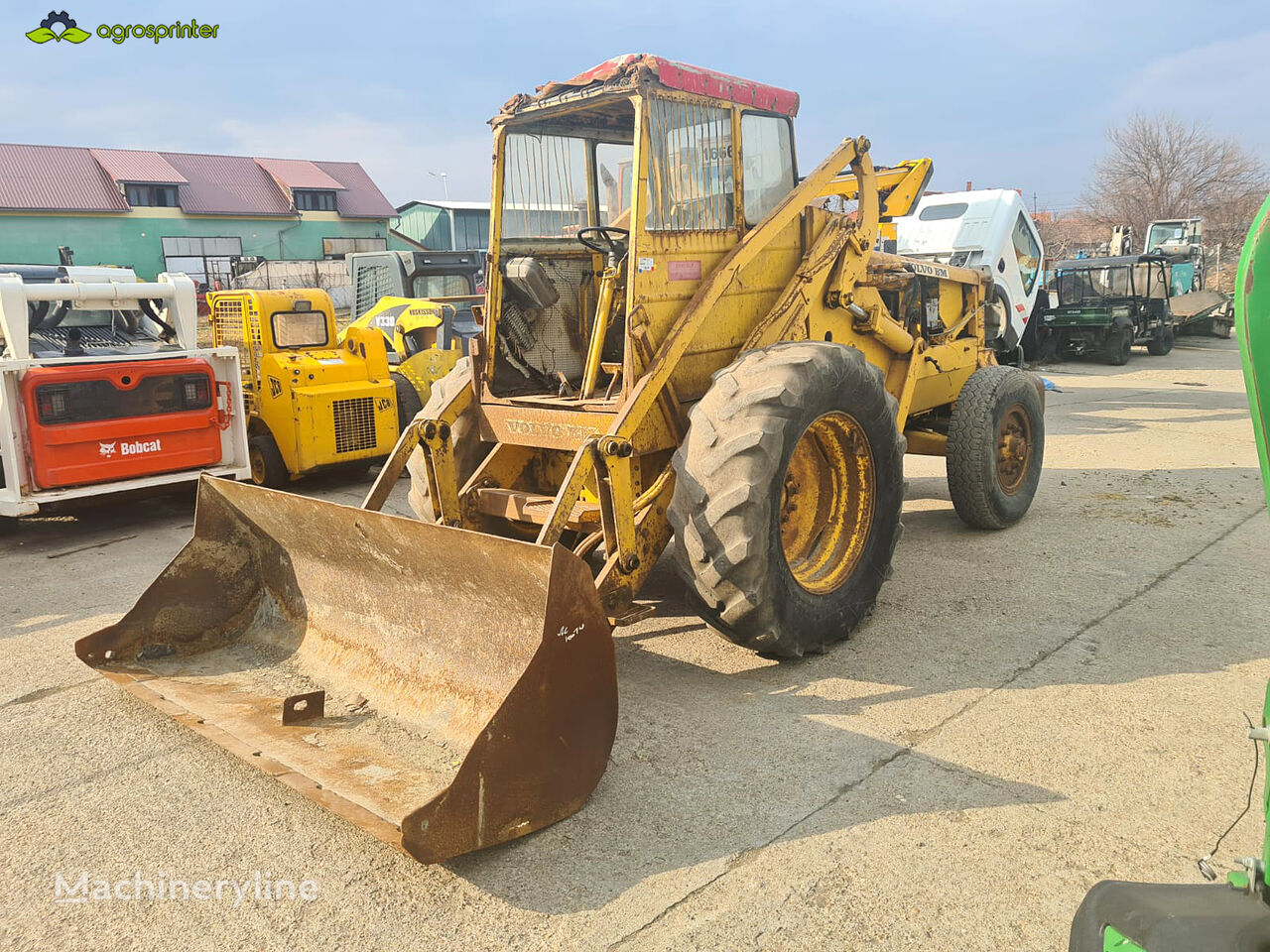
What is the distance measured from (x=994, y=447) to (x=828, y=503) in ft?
6.72

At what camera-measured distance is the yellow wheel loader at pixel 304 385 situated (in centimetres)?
841

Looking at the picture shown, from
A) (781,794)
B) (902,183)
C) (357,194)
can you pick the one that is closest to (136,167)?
(357,194)

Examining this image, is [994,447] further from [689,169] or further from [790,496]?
[689,169]

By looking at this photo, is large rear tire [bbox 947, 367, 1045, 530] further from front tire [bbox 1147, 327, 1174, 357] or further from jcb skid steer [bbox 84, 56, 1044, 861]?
front tire [bbox 1147, 327, 1174, 357]

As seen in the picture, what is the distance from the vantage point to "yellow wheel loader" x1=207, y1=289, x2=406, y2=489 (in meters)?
8.41

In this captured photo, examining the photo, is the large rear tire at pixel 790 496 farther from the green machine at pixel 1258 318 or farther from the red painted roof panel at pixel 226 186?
the red painted roof panel at pixel 226 186

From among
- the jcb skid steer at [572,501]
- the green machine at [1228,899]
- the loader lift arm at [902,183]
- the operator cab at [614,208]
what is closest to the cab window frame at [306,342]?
the jcb skid steer at [572,501]

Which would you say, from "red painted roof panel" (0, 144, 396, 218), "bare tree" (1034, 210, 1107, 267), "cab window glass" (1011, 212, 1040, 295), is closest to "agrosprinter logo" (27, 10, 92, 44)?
"cab window glass" (1011, 212, 1040, 295)

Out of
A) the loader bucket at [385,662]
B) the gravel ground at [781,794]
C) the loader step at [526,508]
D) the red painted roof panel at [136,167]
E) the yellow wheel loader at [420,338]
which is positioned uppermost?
the red painted roof panel at [136,167]

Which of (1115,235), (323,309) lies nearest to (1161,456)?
(323,309)

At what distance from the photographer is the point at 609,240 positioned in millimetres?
4832

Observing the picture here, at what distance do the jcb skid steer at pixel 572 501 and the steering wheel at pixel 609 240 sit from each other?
27 millimetres

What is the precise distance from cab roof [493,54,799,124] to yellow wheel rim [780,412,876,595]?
1679 mm

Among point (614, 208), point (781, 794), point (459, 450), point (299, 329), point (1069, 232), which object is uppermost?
point (1069, 232)
